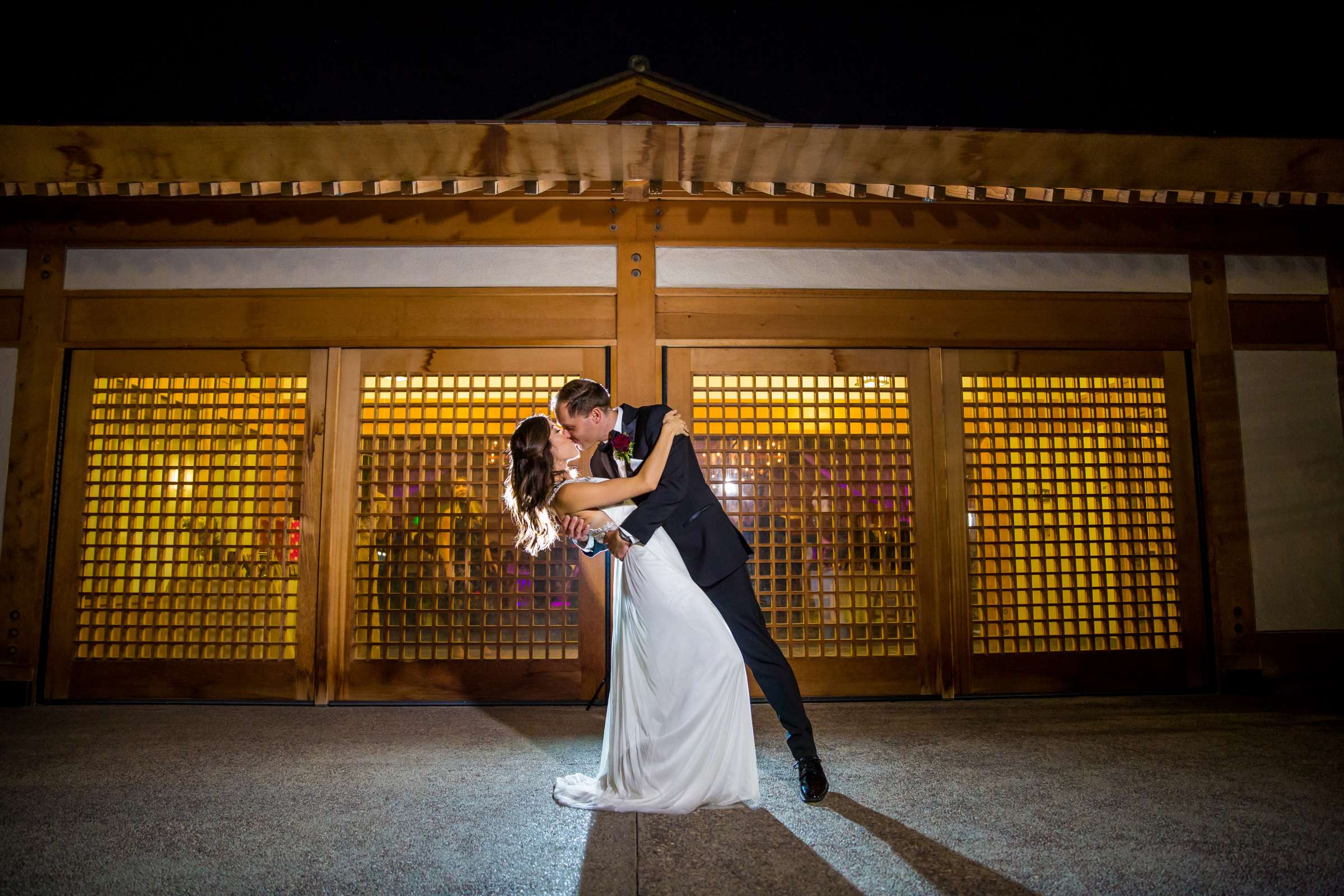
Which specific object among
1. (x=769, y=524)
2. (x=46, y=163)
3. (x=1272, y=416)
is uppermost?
(x=46, y=163)

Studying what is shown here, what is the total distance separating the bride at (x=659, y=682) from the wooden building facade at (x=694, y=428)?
1.58 meters

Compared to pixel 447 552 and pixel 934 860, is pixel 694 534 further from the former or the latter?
pixel 447 552

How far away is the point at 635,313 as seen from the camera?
172 inches

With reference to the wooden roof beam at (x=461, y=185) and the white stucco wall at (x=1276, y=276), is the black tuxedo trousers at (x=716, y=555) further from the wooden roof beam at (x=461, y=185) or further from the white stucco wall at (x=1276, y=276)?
the white stucco wall at (x=1276, y=276)

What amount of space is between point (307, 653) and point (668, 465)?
9.28 ft

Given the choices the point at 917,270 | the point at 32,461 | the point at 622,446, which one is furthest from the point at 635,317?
the point at 32,461

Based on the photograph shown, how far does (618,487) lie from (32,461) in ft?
13.2

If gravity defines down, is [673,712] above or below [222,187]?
below

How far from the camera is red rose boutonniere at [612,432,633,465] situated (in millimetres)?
2871

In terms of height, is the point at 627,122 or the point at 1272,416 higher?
the point at 627,122

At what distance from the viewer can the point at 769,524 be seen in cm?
433

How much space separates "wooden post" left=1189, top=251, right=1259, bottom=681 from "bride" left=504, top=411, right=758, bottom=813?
357 centimetres

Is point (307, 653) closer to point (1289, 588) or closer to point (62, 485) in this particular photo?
point (62, 485)

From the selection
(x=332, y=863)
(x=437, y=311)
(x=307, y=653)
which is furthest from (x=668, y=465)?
(x=307, y=653)
